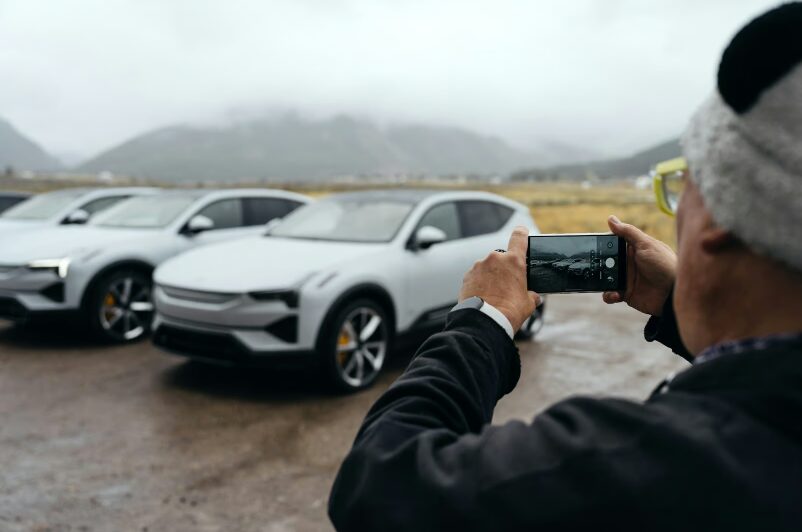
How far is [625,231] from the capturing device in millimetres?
1556

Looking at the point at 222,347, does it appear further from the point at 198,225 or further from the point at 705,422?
the point at 705,422

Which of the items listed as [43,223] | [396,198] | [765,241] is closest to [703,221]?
[765,241]

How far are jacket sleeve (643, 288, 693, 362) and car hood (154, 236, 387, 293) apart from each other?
3971mm

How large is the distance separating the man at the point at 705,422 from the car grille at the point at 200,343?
4421 millimetres

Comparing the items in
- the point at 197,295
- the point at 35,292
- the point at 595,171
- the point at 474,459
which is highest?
the point at 474,459

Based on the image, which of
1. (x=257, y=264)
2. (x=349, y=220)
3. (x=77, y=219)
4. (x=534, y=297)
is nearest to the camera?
(x=534, y=297)

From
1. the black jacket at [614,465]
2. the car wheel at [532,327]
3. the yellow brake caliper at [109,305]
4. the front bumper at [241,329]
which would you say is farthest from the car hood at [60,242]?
the black jacket at [614,465]

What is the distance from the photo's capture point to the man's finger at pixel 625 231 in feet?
5.10

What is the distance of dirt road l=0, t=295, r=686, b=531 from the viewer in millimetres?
3631

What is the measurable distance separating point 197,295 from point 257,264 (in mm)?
530

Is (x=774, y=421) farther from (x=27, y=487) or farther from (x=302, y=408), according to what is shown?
(x=302, y=408)

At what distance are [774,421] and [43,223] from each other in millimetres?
10731

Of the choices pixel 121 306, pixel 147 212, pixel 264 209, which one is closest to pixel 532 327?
pixel 264 209

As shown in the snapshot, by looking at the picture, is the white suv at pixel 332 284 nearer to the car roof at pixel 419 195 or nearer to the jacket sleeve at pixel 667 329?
the car roof at pixel 419 195
